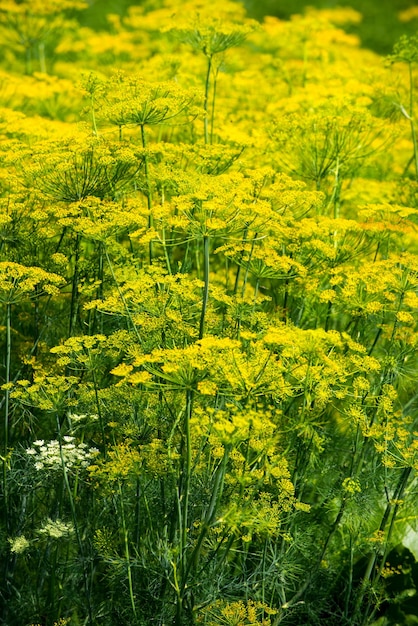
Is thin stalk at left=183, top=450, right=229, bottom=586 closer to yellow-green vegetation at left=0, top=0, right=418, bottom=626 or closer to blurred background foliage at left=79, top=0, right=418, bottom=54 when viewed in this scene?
yellow-green vegetation at left=0, top=0, right=418, bottom=626

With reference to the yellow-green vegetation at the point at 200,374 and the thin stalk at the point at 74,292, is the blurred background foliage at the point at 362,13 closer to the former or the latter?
the yellow-green vegetation at the point at 200,374

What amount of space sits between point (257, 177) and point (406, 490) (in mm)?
2268

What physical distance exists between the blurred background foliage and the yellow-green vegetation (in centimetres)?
928

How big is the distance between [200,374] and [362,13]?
15922 millimetres

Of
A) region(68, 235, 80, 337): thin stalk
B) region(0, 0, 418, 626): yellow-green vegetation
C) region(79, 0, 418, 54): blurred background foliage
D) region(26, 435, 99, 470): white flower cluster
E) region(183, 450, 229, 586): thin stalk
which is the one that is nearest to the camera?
region(183, 450, 229, 586): thin stalk

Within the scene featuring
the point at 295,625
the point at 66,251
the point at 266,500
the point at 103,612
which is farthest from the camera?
the point at 295,625

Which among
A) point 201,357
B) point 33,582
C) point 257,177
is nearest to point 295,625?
point 33,582

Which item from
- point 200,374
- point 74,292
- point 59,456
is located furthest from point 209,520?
point 74,292

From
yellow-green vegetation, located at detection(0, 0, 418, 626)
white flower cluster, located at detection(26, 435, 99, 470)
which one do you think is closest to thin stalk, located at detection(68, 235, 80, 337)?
yellow-green vegetation, located at detection(0, 0, 418, 626)

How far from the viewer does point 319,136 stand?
5.85 m

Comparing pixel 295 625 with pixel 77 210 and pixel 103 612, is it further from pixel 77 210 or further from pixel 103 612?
pixel 77 210

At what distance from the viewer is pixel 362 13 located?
57.5ft

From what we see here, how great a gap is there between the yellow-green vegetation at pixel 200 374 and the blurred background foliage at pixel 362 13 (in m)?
9.28

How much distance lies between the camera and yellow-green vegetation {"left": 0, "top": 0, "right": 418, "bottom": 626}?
4.10m
